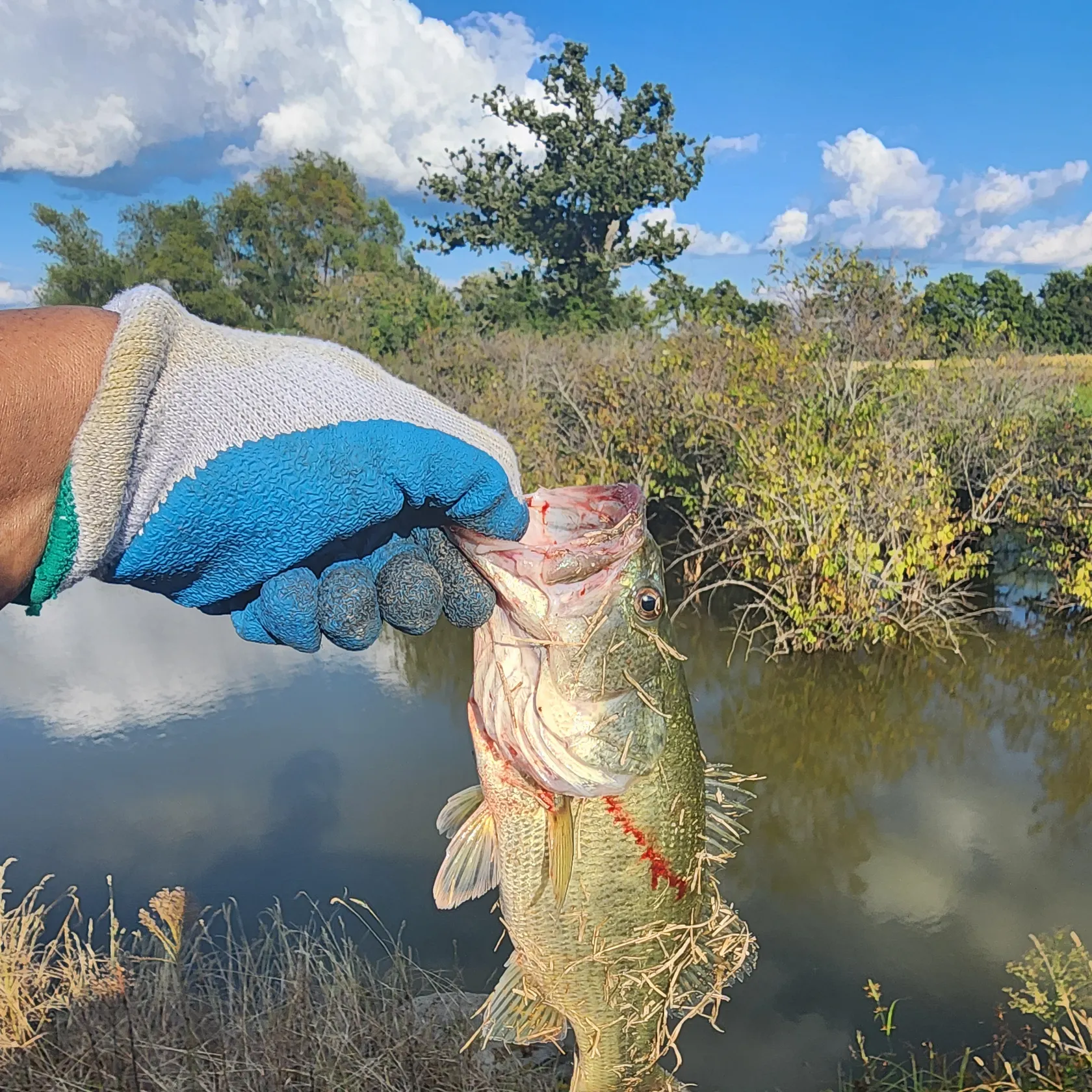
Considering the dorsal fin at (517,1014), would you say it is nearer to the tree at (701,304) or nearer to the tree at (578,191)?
the tree at (701,304)

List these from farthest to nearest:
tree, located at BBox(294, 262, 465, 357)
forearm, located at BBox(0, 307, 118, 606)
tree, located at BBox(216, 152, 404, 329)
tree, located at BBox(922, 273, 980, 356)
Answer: tree, located at BBox(216, 152, 404, 329)
tree, located at BBox(922, 273, 980, 356)
tree, located at BBox(294, 262, 465, 357)
forearm, located at BBox(0, 307, 118, 606)

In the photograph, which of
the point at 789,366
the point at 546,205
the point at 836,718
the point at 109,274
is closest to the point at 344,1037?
the point at 836,718

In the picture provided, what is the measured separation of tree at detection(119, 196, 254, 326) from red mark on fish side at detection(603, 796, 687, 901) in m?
26.2

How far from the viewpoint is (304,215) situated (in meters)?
31.2

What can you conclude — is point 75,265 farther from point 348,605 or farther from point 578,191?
point 348,605

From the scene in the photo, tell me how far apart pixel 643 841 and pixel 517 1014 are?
0.54m

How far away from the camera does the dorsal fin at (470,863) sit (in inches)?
79.0

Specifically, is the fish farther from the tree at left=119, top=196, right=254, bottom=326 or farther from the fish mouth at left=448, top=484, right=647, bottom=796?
the tree at left=119, top=196, right=254, bottom=326

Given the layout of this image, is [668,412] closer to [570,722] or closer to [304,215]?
[570,722]

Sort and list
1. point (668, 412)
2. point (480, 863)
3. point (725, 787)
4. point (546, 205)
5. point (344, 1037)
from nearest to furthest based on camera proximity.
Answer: point (480, 863) < point (725, 787) < point (344, 1037) < point (668, 412) < point (546, 205)

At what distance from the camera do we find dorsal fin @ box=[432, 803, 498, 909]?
2.01 m

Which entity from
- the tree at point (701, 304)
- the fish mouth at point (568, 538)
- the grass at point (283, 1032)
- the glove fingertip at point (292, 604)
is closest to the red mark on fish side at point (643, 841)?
the fish mouth at point (568, 538)

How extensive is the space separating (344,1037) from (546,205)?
19.5 metres

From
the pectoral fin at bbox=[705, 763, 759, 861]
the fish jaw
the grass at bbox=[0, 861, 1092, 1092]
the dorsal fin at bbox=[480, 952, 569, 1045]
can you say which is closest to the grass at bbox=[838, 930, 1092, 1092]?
the grass at bbox=[0, 861, 1092, 1092]
